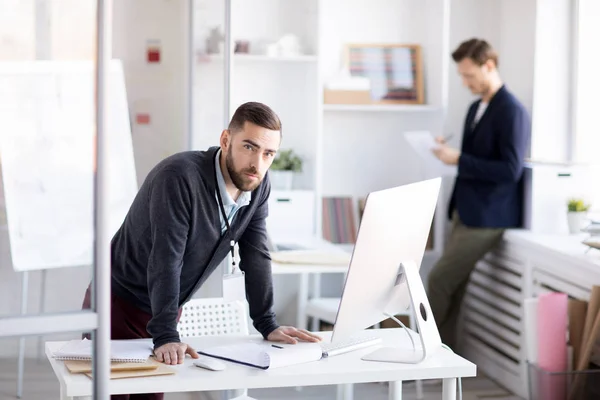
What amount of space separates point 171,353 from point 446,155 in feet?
8.37

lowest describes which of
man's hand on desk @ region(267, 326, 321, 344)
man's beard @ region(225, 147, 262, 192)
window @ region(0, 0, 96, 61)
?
man's hand on desk @ region(267, 326, 321, 344)

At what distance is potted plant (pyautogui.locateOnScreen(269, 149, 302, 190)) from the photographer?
495 centimetres

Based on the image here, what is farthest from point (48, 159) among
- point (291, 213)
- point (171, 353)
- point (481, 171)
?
point (291, 213)

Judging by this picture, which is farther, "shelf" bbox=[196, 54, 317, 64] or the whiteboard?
"shelf" bbox=[196, 54, 317, 64]

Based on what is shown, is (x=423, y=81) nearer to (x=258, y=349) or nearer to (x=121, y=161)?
(x=121, y=161)

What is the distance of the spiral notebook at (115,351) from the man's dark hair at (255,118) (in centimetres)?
63

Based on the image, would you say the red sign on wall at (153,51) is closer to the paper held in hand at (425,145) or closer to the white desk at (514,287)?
the paper held in hand at (425,145)

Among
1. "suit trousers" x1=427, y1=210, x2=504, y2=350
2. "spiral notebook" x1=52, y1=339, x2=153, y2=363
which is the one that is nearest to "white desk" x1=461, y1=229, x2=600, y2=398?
"suit trousers" x1=427, y1=210, x2=504, y2=350

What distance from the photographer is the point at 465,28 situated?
531 cm

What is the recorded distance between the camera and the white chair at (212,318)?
3.08 metres

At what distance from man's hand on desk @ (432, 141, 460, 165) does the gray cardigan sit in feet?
6.67

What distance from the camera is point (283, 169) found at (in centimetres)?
498

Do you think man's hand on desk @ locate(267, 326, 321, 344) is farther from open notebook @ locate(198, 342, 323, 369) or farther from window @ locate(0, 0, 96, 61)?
window @ locate(0, 0, 96, 61)

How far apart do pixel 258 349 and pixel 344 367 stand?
247mm
